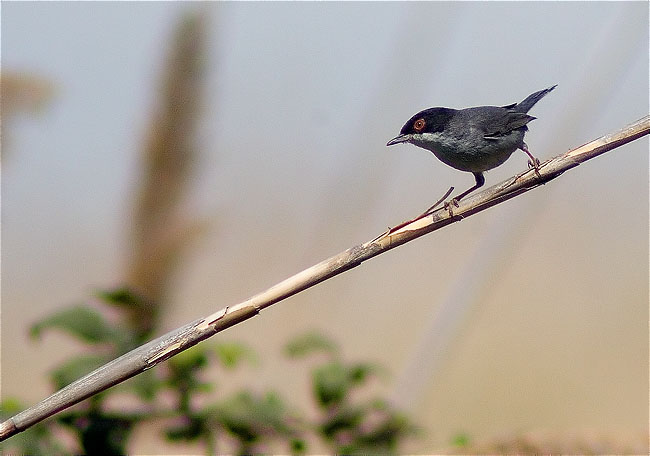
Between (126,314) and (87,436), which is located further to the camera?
(126,314)

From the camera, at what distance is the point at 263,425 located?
161cm

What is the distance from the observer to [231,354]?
157 centimetres

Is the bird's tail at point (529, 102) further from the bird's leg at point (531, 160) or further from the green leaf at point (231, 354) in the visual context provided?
the green leaf at point (231, 354)

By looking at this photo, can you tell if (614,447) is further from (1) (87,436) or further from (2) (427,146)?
(1) (87,436)

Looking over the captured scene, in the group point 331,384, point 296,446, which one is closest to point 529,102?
point 331,384

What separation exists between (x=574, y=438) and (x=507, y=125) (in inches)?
42.0

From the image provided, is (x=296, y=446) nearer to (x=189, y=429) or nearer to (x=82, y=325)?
(x=189, y=429)

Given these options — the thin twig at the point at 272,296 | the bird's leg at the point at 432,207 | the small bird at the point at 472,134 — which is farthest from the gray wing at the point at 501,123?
the thin twig at the point at 272,296

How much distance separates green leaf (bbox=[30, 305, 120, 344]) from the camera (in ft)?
5.03

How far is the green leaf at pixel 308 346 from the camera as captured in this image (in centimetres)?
172

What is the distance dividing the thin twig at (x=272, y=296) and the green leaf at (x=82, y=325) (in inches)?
26.8

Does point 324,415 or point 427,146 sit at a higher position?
point 427,146

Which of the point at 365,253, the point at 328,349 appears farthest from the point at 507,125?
the point at 328,349

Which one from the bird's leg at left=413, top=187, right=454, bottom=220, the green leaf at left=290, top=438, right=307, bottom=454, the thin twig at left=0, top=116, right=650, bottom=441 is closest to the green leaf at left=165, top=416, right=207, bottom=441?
the green leaf at left=290, top=438, right=307, bottom=454
